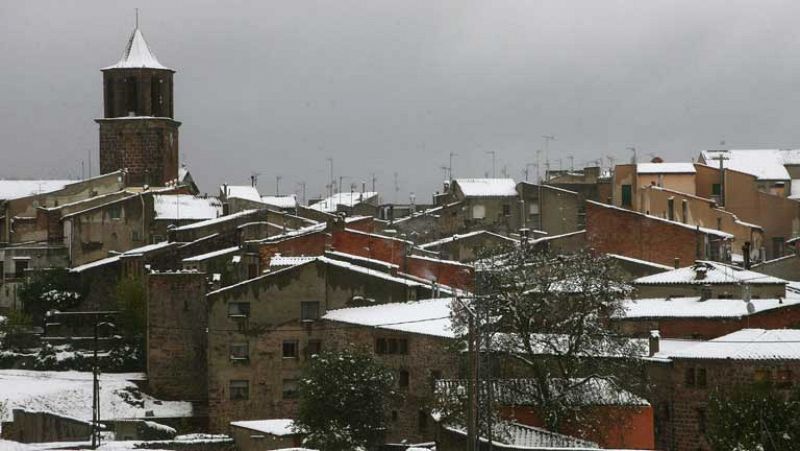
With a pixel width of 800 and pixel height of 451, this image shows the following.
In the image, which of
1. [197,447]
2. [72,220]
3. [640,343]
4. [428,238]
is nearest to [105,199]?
[72,220]

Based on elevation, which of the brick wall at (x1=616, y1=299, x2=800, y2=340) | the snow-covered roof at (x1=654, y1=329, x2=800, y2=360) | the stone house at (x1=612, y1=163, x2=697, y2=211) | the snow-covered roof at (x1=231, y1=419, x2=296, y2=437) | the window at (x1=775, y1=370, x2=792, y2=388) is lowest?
the snow-covered roof at (x1=231, y1=419, x2=296, y2=437)

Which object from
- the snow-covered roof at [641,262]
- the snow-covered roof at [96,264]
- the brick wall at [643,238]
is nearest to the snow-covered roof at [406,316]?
the snow-covered roof at [641,262]

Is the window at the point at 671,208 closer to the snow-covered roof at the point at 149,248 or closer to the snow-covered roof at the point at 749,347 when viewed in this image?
the snow-covered roof at the point at 149,248

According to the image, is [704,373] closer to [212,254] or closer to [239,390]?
[239,390]

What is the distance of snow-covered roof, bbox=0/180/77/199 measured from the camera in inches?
3629

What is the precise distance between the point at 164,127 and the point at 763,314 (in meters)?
42.0

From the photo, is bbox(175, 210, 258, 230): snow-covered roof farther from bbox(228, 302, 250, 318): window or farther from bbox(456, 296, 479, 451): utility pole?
bbox(456, 296, 479, 451): utility pole

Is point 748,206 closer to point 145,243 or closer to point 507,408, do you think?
point 145,243

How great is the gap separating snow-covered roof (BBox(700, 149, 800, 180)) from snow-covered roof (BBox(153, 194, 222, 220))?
2146 centimetres

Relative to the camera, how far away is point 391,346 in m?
58.0

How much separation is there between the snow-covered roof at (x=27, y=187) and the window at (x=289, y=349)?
31640 mm

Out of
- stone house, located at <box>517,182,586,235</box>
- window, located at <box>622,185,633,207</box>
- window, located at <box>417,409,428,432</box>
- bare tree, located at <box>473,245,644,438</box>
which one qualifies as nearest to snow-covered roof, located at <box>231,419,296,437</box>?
window, located at <box>417,409,428,432</box>

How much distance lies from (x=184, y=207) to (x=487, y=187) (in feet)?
48.2

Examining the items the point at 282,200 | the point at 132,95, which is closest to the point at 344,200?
the point at 282,200
